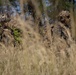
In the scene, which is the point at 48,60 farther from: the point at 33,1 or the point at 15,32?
the point at 15,32

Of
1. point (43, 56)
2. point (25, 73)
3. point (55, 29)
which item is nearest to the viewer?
point (25, 73)

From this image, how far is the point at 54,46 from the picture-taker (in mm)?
4207

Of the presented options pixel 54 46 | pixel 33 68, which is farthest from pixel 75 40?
pixel 33 68

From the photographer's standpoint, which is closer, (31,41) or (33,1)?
(33,1)

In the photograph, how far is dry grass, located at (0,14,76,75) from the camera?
3555 millimetres

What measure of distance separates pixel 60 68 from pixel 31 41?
637 mm

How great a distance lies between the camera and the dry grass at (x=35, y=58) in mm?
3555

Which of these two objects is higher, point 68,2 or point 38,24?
point 68,2

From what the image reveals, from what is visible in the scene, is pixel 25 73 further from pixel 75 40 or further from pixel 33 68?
pixel 75 40

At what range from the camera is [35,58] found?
12.2 ft

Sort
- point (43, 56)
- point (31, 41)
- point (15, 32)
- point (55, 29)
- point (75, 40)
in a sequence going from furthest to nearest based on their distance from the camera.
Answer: point (15, 32)
point (55, 29)
point (75, 40)
point (31, 41)
point (43, 56)

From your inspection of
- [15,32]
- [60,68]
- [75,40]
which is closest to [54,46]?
[75,40]

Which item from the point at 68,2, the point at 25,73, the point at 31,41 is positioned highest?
the point at 68,2

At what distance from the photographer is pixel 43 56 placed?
3.75 metres
